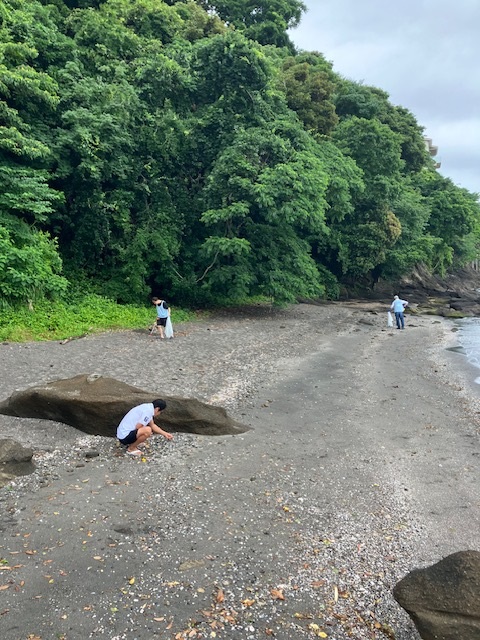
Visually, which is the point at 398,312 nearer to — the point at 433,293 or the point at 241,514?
the point at 433,293

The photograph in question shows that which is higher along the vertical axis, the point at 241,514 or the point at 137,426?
the point at 137,426

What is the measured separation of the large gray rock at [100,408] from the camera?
29.8ft

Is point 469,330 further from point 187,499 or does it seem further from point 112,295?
point 187,499

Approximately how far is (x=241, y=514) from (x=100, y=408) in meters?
3.75

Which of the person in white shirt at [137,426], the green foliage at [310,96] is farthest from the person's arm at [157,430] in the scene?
the green foliage at [310,96]

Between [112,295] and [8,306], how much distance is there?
20.6ft

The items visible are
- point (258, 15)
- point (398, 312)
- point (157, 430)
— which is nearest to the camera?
point (157, 430)

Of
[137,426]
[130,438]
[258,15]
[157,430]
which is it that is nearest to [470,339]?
[157,430]

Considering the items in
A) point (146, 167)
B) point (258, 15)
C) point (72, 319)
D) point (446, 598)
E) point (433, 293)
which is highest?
point (258, 15)

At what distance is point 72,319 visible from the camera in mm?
18500

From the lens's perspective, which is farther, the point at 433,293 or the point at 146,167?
the point at 433,293

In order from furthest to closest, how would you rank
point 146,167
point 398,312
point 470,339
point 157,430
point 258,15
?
point 258,15 < point 398,312 < point 470,339 < point 146,167 < point 157,430

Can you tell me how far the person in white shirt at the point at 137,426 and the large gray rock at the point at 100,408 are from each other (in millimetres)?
729

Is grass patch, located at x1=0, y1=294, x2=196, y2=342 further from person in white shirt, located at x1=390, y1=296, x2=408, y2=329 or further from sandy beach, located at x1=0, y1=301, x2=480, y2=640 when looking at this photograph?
person in white shirt, located at x1=390, y1=296, x2=408, y2=329
